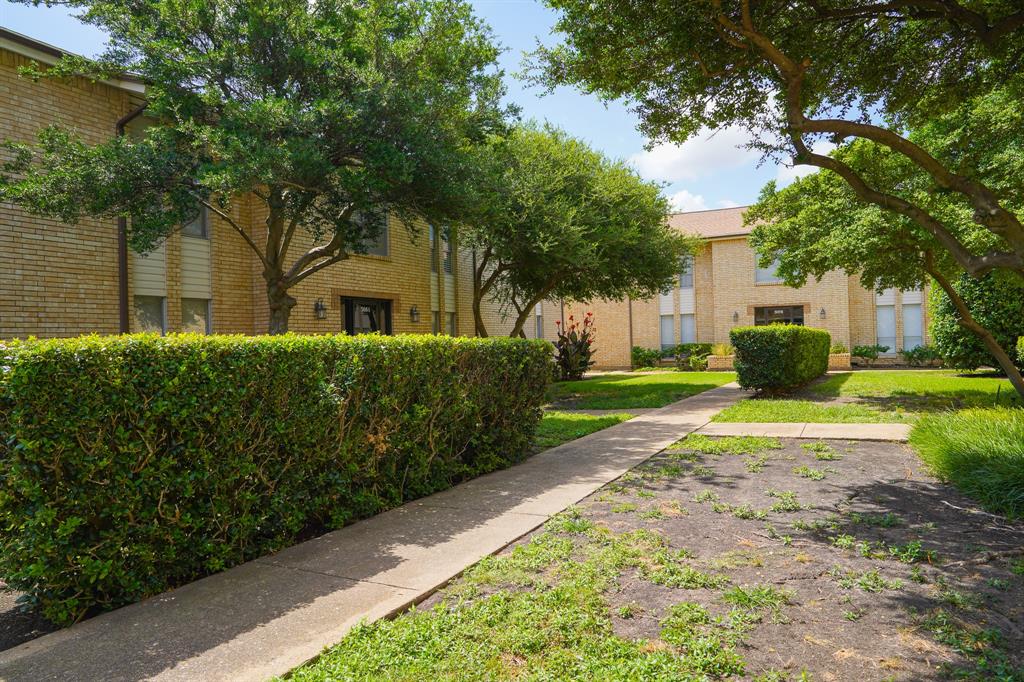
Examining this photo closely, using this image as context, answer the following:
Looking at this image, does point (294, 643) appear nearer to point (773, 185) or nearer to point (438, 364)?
point (438, 364)

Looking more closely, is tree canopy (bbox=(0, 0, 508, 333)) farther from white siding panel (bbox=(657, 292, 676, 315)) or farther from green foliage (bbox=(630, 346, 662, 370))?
white siding panel (bbox=(657, 292, 676, 315))

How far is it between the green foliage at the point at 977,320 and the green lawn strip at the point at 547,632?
15700 millimetres

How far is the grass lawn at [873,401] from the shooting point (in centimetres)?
1066

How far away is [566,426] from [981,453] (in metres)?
5.90

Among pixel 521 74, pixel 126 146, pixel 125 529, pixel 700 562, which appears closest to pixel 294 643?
pixel 125 529

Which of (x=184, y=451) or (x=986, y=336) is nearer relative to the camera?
(x=184, y=451)

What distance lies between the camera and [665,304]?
3117cm

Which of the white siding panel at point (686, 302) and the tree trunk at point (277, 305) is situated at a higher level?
the white siding panel at point (686, 302)

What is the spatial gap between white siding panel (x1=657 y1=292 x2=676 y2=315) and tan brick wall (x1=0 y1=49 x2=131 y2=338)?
2491 cm

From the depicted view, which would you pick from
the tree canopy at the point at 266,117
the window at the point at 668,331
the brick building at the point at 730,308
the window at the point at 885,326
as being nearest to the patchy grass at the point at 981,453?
the tree canopy at the point at 266,117

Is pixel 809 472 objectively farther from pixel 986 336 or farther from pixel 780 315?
pixel 780 315

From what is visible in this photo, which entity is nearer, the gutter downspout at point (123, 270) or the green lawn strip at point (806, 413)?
the green lawn strip at point (806, 413)

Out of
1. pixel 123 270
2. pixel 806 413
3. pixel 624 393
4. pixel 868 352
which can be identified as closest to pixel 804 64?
pixel 806 413

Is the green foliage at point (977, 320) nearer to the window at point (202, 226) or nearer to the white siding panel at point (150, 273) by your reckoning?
the window at point (202, 226)
